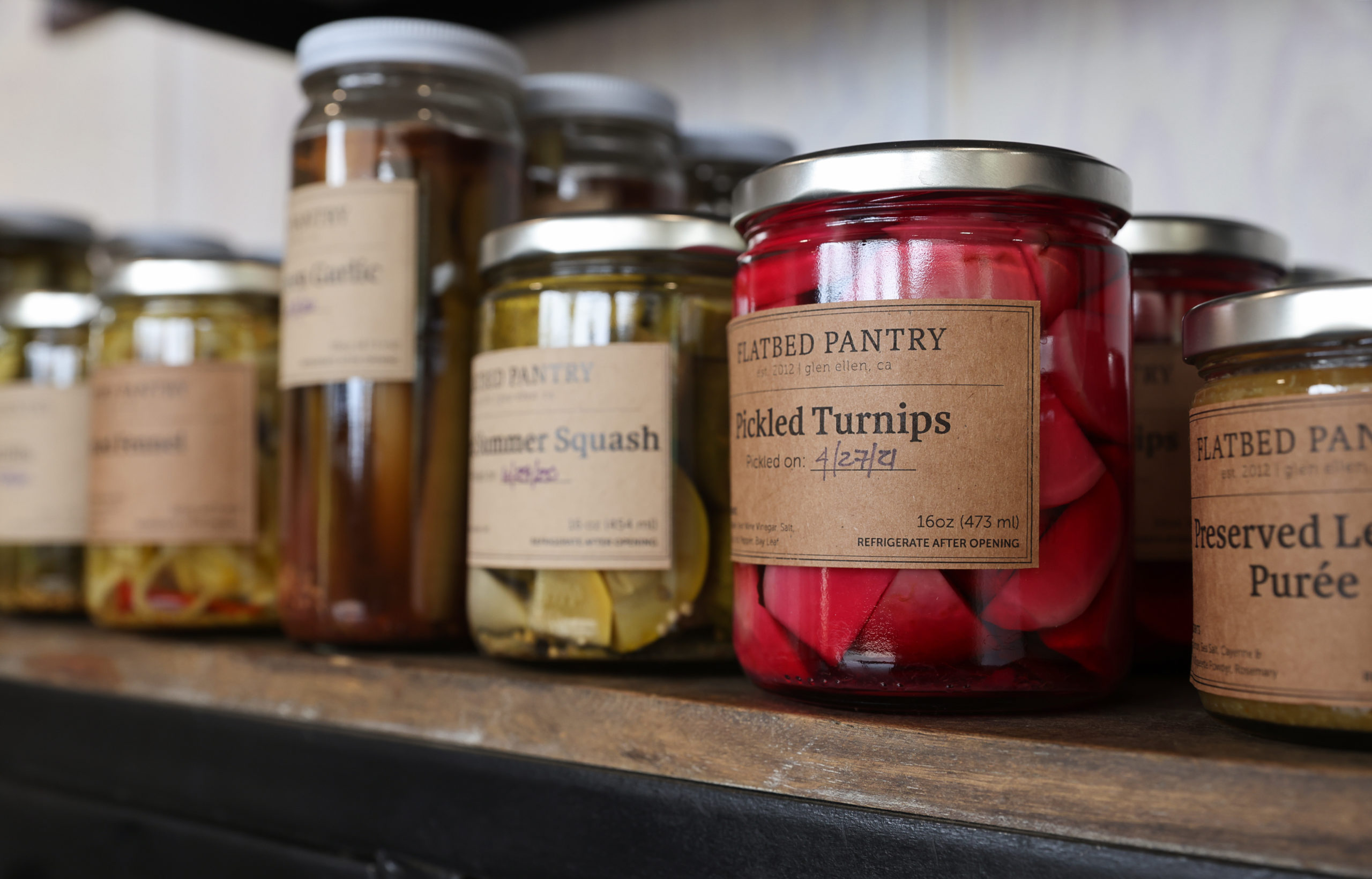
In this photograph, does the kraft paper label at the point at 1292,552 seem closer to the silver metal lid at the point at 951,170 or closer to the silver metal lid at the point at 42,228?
the silver metal lid at the point at 951,170

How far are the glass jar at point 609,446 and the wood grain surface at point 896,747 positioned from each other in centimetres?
3

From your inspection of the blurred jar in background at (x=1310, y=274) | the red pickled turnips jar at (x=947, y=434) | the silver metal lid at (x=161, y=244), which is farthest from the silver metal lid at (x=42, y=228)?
the blurred jar in background at (x=1310, y=274)

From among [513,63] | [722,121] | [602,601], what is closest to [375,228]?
[513,63]

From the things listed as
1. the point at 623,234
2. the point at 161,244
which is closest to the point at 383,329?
the point at 623,234

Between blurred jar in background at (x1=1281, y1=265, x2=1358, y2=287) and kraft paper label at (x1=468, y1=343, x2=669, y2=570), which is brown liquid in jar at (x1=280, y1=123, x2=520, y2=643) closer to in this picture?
kraft paper label at (x1=468, y1=343, x2=669, y2=570)

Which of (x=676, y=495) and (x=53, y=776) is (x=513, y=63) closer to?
(x=676, y=495)

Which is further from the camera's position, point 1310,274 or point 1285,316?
point 1310,274

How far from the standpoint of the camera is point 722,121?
0.88 metres

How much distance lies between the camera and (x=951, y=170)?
→ 15.6 inches

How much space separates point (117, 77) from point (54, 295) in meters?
0.83

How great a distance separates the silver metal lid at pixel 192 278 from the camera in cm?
71

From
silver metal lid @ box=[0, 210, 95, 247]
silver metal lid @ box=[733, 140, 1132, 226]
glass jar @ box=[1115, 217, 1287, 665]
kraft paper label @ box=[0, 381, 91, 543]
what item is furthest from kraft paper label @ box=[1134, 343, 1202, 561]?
silver metal lid @ box=[0, 210, 95, 247]

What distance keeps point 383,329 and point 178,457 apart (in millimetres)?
192

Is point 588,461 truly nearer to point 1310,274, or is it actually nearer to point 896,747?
point 896,747
